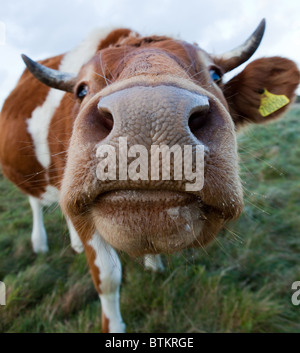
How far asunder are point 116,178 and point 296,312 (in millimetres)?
2719

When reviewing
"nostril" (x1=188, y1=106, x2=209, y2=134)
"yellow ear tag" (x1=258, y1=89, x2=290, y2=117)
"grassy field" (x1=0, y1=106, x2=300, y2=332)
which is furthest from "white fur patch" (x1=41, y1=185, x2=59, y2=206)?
"nostril" (x1=188, y1=106, x2=209, y2=134)

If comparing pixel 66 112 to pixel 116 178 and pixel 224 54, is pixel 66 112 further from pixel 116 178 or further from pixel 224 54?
pixel 116 178

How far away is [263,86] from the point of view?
267cm

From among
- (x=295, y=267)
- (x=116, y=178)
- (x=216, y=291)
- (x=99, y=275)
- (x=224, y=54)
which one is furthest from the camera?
(x=295, y=267)

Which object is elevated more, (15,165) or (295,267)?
(15,165)

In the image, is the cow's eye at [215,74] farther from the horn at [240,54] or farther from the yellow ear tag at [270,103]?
the yellow ear tag at [270,103]

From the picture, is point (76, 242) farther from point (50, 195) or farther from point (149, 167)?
point (149, 167)

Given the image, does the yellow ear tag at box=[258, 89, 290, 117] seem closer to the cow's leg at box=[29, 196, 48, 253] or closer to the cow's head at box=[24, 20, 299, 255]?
the cow's head at box=[24, 20, 299, 255]

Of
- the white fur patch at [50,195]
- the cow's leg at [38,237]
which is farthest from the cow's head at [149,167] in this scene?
the cow's leg at [38,237]

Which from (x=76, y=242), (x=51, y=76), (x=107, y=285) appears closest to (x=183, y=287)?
(x=107, y=285)

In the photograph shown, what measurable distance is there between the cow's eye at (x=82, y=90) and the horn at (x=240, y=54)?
123 cm

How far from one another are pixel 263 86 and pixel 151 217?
2.21 meters

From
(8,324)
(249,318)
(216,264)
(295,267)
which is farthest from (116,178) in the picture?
(295,267)

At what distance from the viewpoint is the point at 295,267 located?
3307 millimetres
